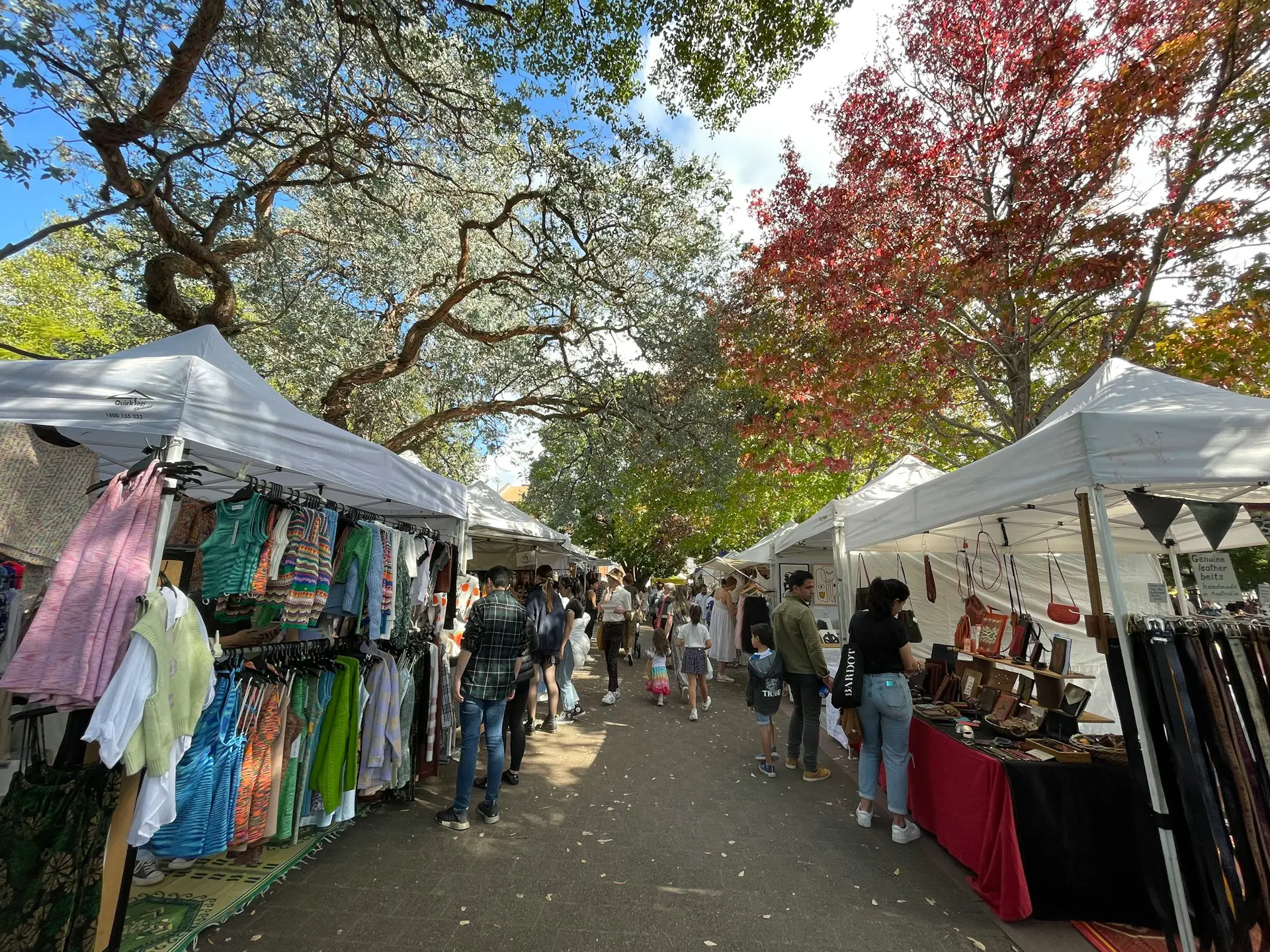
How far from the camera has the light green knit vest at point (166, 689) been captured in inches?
91.5

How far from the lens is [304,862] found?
349 centimetres

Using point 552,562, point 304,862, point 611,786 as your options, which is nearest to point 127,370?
point 304,862

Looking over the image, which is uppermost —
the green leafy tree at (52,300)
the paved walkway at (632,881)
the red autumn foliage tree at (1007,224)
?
the green leafy tree at (52,300)

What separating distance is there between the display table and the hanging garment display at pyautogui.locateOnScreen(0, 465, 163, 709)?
180 inches

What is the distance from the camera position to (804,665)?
5.30 meters

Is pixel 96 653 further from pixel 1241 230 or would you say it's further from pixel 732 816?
pixel 1241 230

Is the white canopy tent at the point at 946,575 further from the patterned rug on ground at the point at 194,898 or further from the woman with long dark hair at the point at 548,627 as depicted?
the patterned rug on ground at the point at 194,898

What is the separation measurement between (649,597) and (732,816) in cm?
1875

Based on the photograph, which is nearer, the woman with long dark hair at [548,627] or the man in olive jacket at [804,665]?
the man in olive jacket at [804,665]

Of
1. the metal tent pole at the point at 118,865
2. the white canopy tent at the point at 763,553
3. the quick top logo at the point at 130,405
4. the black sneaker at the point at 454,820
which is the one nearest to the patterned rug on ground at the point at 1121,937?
the black sneaker at the point at 454,820

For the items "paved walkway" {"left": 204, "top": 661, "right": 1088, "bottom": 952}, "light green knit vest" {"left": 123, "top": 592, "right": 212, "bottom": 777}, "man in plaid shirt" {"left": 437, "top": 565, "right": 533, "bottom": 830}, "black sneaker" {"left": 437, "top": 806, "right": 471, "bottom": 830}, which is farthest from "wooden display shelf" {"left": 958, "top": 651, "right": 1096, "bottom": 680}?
"light green knit vest" {"left": 123, "top": 592, "right": 212, "bottom": 777}

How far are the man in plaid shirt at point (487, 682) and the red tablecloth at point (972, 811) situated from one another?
3192 millimetres

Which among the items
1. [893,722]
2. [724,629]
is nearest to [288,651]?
[893,722]

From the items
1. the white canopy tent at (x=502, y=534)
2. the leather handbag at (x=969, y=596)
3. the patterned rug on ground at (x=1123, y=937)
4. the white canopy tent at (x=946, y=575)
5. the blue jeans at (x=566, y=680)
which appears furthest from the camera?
the white canopy tent at (x=502, y=534)
